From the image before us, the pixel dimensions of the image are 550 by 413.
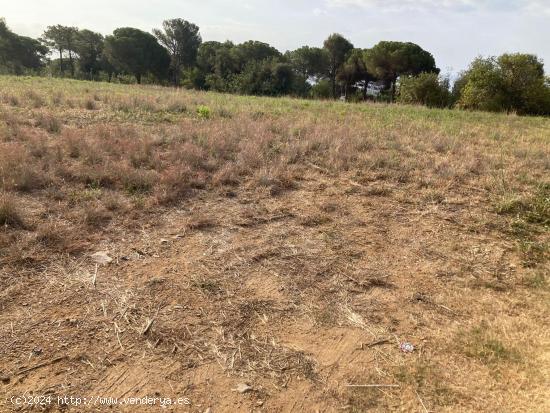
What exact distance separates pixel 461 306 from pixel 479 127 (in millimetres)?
8052

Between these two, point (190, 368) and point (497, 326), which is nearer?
point (190, 368)

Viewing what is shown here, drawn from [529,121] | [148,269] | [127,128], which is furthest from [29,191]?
[529,121]

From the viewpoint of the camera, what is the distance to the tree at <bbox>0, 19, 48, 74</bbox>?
135ft

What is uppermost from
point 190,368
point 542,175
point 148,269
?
point 542,175

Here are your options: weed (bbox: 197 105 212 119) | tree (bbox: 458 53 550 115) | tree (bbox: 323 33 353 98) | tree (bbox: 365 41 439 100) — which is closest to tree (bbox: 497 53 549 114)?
tree (bbox: 458 53 550 115)

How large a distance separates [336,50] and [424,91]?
67.4 ft

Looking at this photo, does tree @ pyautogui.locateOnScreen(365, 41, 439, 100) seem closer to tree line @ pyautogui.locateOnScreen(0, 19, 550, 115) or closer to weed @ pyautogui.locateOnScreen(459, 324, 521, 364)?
tree line @ pyautogui.locateOnScreen(0, 19, 550, 115)

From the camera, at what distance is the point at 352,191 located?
17.2 feet

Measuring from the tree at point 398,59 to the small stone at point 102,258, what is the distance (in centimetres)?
2942

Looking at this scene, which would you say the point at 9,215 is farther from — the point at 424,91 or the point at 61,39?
the point at 61,39

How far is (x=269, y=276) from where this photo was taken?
337 cm

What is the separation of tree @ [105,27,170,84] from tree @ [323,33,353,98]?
1729 cm

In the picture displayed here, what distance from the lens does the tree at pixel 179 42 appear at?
42.2 metres

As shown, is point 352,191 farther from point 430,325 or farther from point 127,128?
point 127,128
